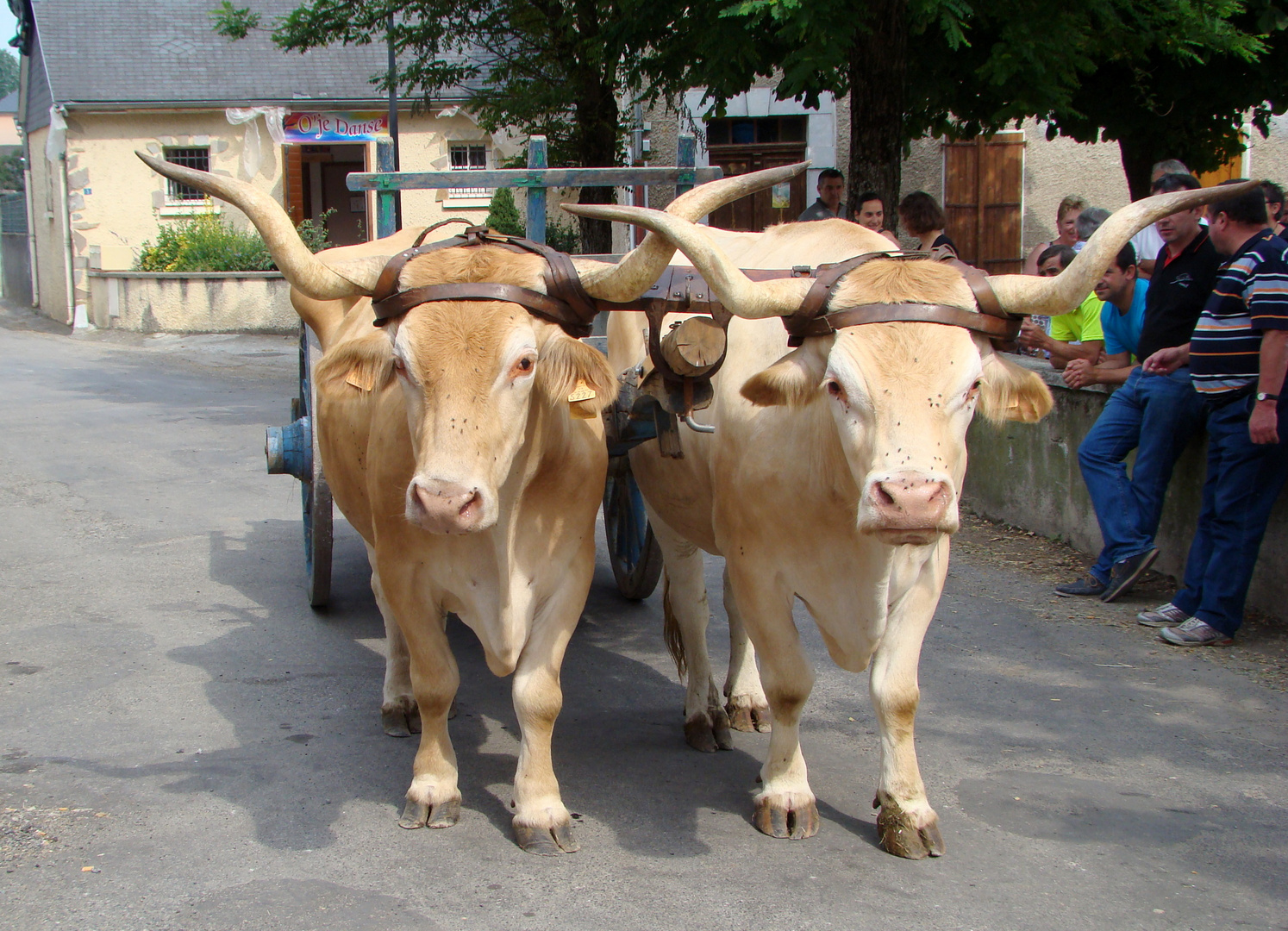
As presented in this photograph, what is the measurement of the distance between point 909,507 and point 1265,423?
314 cm

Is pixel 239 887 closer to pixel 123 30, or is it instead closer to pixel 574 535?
pixel 574 535

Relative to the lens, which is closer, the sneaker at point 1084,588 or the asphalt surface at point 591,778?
the asphalt surface at point 591,778

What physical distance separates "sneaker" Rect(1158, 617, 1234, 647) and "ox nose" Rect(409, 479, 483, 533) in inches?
151

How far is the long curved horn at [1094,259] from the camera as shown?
313 cm

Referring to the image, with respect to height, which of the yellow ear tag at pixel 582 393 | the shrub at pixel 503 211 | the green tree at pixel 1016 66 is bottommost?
the yellow ear tag at pixel 582 393

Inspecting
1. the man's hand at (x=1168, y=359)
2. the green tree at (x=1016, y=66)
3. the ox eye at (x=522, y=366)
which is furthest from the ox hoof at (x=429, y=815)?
the green tree at (x=1016, y=66)

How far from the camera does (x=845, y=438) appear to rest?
307cm

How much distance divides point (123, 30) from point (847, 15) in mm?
21526

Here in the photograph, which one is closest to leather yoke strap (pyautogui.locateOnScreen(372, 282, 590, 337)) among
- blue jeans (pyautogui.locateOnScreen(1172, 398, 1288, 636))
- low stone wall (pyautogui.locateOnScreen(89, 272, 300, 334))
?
blue jeans (pyautogui.locateOnScreen(1172, 398, 1288, 636))

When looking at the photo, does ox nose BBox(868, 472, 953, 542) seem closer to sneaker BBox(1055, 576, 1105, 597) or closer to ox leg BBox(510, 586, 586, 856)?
ox leg BBox(510, 586, 586, 856)

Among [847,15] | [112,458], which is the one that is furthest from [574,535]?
[112,458]

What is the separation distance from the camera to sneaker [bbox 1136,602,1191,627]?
570 cm

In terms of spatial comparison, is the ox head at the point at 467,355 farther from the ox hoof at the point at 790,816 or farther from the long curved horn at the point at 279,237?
the ox hoof at the point at 790,816

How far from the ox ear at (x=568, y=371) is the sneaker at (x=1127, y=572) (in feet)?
12.4
